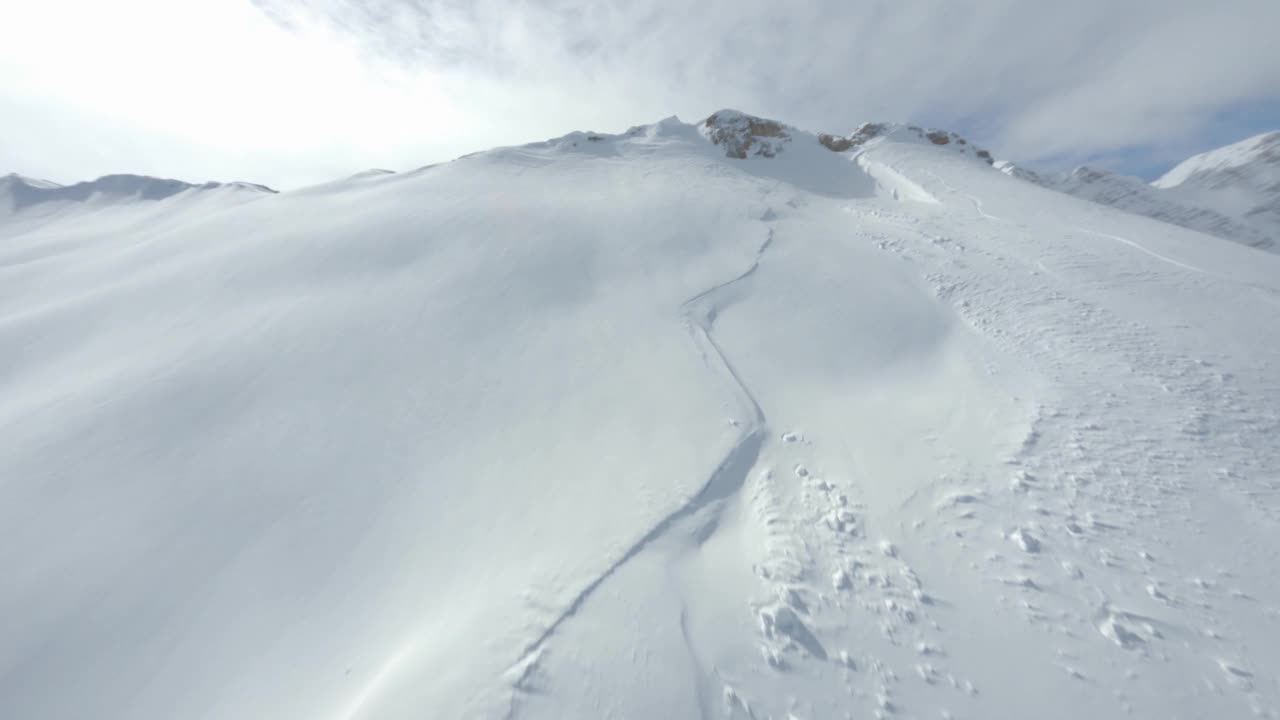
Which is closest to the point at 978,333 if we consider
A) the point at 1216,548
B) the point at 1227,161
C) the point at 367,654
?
the point at 1216,548

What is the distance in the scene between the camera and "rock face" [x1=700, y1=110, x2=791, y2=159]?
19.1m

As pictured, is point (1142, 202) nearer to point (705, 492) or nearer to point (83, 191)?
point (705, 492)

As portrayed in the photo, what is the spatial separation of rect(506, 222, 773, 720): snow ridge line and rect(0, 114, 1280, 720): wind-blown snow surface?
37 millimetres

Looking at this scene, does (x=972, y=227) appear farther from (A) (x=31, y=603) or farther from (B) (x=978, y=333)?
(A) (x=31, y=603)

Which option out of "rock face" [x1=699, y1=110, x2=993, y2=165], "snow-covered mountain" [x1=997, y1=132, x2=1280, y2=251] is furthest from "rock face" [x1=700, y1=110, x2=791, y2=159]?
"snow-covered mountain" [x1=997, y1=132, x2=1280, y2=251]

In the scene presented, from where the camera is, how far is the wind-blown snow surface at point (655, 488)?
281 cm

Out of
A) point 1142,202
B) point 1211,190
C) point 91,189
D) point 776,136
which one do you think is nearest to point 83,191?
point 91,189

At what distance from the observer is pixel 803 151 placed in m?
19.9

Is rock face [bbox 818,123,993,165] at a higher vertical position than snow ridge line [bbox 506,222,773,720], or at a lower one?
higher

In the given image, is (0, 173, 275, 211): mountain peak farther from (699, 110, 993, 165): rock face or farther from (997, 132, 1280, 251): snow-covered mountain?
(997, 132, 1280, 251): snow-covered mountain

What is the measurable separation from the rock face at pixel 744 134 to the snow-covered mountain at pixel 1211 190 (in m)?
38.1

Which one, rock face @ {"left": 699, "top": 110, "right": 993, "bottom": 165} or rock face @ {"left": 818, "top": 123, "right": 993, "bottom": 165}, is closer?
rock face @ {"left": 699, "top": 110, "right": 993, "bottom": 165}

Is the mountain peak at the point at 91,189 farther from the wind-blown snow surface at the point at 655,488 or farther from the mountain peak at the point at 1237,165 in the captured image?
the mountain peak at the point at 1237,165

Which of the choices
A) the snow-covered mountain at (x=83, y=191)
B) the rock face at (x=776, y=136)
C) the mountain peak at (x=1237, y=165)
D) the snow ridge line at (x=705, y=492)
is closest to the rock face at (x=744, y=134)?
the rock face at (x=776, y=136)
